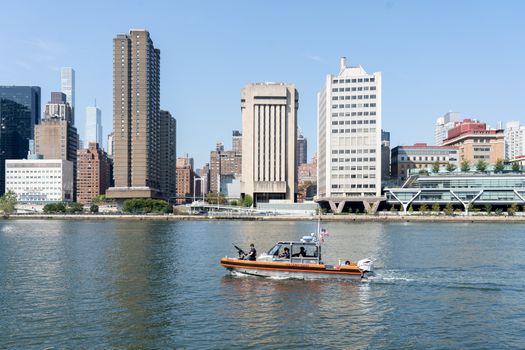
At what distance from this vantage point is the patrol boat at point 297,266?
161 ft

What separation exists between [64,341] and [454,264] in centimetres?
4314

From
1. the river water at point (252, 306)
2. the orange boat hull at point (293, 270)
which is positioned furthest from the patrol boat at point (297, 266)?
the river water at point (252, 306)

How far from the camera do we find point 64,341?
31.2m

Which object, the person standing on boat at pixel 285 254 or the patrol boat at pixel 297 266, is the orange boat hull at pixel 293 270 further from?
the person standing on boat at pixel 285 254

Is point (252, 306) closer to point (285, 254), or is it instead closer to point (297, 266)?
point (297, 266)

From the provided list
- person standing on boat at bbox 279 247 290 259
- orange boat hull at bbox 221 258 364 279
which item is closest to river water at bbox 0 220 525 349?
orange boat hull at bbox 221 258 364 279

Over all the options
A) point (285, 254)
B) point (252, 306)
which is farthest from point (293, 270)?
point (252, 306)

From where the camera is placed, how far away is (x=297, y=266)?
49.6 m

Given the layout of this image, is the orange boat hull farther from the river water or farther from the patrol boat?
the river water

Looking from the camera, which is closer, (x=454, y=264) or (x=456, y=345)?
(x=456, y=345)

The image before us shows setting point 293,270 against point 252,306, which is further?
point 293,270

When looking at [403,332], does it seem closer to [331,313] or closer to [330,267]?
[331,313]

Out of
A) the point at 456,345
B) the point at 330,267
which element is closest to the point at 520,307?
the point at 456,345

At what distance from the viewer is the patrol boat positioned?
49.0m
